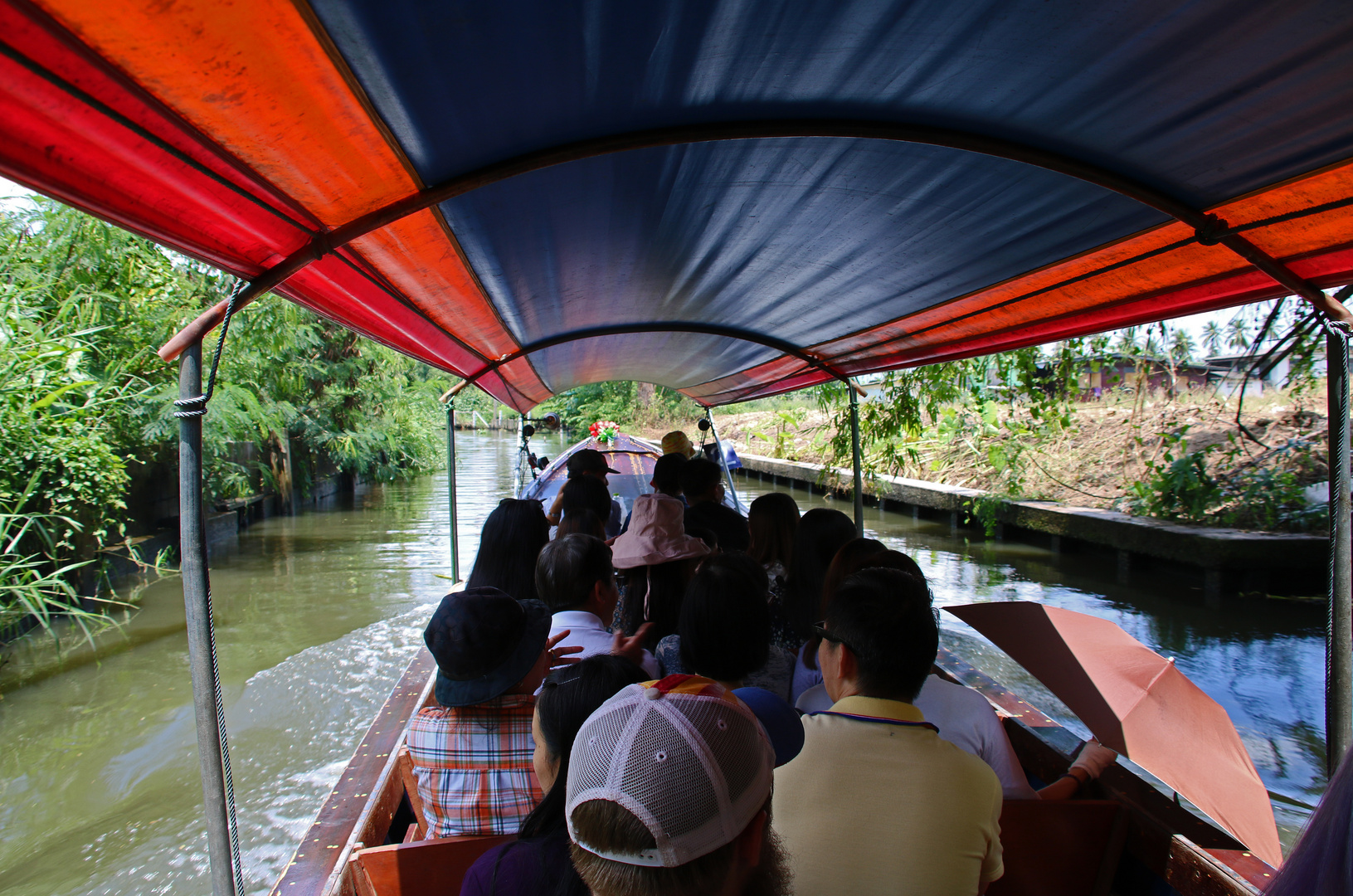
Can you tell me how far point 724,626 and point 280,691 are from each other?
611cm

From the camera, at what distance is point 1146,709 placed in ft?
6.33

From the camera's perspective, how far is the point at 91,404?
676 cm

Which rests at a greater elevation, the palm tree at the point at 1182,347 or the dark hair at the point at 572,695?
the palm tree at the point at 1182,347

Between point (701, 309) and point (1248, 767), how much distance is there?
3836 mm

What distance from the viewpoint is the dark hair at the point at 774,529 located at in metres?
3.20

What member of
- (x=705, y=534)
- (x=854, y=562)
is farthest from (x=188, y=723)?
(x=854, y=562)

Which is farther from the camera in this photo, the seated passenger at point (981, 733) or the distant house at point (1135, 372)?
the distant house at point (1135, 372)

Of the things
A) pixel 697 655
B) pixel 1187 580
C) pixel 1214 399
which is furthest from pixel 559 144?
pixel 1214 399

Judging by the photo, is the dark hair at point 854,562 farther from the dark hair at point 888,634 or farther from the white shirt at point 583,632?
the dark hair at point 888,634

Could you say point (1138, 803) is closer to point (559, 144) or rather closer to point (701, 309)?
point (559, 144)

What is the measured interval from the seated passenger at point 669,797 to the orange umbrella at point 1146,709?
132cm

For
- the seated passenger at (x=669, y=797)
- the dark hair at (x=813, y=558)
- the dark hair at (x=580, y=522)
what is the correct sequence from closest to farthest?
the seated passenger at (x=669, y=797) < the dark hair at (x=813, y=558) < the dark hair at (x=580, y=522)

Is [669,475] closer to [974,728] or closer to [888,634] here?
[974,728]

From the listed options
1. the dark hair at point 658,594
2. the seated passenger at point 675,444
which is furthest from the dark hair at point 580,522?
the seated passenger at point 675,444
